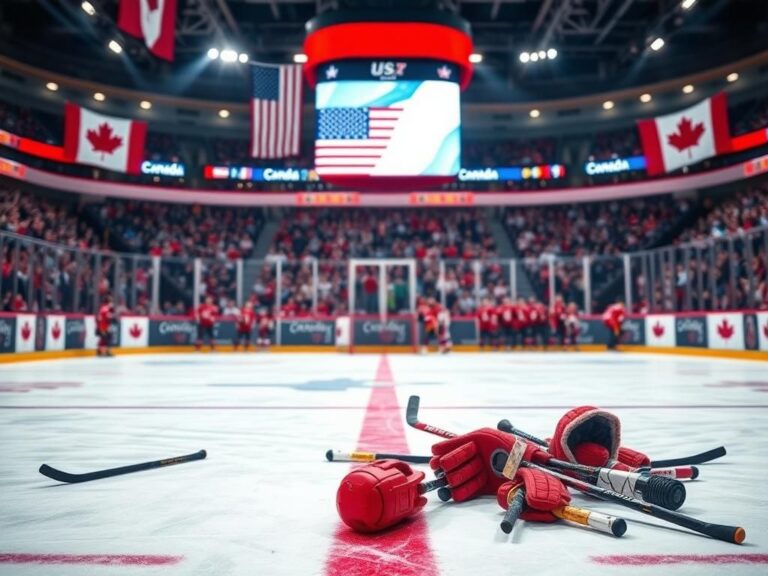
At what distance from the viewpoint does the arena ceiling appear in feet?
79.9

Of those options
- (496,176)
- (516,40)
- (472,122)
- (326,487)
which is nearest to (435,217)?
(496,176)

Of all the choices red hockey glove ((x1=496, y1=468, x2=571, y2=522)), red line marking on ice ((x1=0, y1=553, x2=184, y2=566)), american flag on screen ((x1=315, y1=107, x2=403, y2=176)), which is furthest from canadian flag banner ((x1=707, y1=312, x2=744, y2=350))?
red line marking on ice ((x1=0, y1=553, x2=184, y2=566))

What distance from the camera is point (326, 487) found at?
258cm

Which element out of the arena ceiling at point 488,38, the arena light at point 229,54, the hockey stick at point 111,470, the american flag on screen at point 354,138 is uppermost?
the arena ceiling at point 488,38

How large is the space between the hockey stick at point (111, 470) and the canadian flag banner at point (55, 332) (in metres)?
13.6

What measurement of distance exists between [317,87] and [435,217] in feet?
51.8

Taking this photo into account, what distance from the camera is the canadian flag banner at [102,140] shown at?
24953 millimetres

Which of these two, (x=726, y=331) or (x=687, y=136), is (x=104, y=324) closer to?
(x=726, y=331)

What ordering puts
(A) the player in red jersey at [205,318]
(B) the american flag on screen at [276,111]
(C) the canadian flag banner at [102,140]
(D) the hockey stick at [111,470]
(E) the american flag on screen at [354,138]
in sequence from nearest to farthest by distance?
(D) the hockey stick at [111,470], (E) the american flag on screen at [354,138], (A) the player in red jersey at [205,318], (B) the american flag on screen at [276,111], (C) the canadian flag banner at [102,140]

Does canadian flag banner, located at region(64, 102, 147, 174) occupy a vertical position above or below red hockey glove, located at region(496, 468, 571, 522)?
above

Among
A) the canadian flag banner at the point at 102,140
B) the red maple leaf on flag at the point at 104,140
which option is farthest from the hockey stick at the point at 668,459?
the red maple leaf on flag at the point at 104,140

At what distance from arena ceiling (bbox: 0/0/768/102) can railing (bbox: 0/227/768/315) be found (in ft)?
31.5

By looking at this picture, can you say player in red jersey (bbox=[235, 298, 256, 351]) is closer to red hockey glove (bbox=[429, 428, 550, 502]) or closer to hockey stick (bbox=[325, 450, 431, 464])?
hockey stick (bbox=[325, 450, 431, 464])

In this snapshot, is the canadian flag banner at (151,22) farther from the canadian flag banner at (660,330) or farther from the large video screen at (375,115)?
the canadian flag banner at (660,330)
